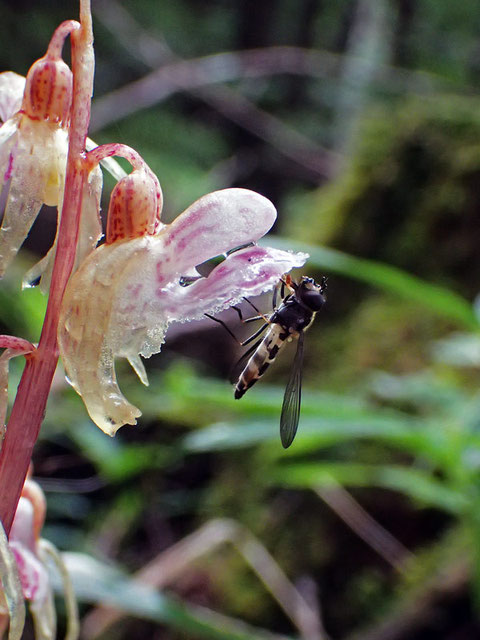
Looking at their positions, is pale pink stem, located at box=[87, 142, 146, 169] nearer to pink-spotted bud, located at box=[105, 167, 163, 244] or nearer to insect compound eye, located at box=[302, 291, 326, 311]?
pink-spotted bud, located at box=[105, 167, 163, 244]

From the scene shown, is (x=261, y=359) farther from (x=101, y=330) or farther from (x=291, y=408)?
(x=101, y=330)

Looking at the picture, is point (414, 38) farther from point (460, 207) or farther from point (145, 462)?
point (145, 462)

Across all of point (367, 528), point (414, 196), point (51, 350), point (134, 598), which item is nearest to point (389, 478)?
point (367, 528)

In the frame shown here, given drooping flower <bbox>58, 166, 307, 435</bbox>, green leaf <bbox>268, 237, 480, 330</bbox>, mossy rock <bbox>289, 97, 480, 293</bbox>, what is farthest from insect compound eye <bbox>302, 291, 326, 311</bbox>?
mossy rock <bbox>289, 97, 480, 293</bbox>

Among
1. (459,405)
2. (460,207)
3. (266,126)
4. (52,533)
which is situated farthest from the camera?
(266,126)

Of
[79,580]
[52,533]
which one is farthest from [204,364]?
[79,580]

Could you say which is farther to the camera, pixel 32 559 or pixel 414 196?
pixel 414 196
